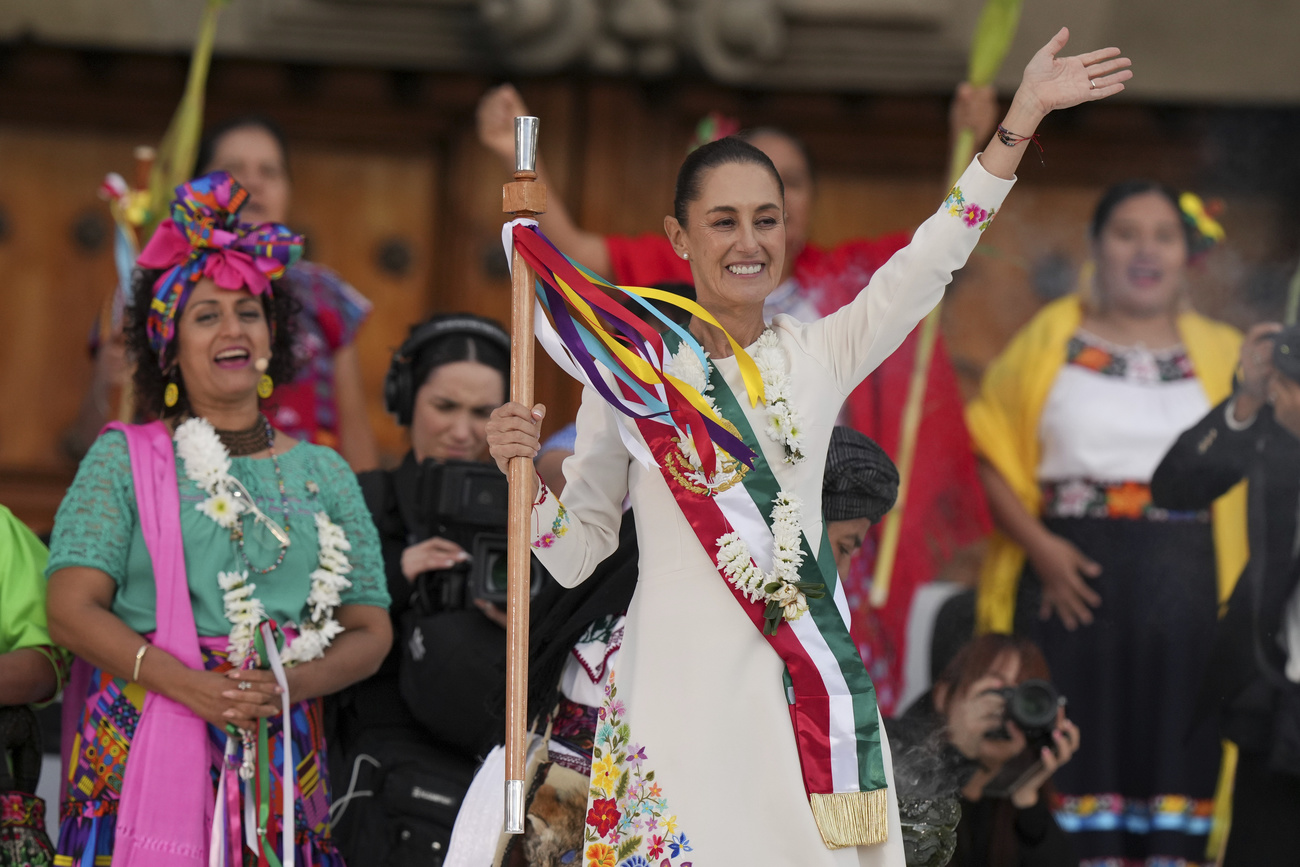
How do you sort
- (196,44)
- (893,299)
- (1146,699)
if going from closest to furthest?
1. (893,299)
2. (1146,699)
3. (196,44)

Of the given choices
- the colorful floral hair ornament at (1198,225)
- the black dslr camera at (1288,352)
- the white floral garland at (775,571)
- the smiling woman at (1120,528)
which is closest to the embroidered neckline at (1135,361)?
the smiling woman at (1120,528)

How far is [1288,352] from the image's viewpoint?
13.3 feet

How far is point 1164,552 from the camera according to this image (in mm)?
4367

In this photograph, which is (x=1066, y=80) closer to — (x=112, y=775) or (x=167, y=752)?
(x=167, y=752)

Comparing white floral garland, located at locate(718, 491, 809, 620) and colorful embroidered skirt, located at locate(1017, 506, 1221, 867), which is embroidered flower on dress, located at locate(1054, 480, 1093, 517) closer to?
colorful embroidered skirt, located at locate(1017, 506, 1221, 867)

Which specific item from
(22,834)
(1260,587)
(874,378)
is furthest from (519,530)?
(1260,587)

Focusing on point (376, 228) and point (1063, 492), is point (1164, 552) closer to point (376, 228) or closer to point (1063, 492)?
point (1063, 492)

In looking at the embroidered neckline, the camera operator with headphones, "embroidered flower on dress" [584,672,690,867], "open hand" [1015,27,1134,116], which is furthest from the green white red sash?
the embroidered neckline

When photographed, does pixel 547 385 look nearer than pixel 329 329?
No

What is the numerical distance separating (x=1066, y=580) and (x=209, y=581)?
2.25 m

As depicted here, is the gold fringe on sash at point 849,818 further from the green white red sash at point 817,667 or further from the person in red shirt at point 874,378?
the person in red shirt at point 874,378

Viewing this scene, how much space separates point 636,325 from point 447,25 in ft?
9.72

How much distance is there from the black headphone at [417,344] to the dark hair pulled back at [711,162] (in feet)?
4.48

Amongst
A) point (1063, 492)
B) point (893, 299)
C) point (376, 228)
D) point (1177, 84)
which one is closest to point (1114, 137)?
point (1177, 84)
